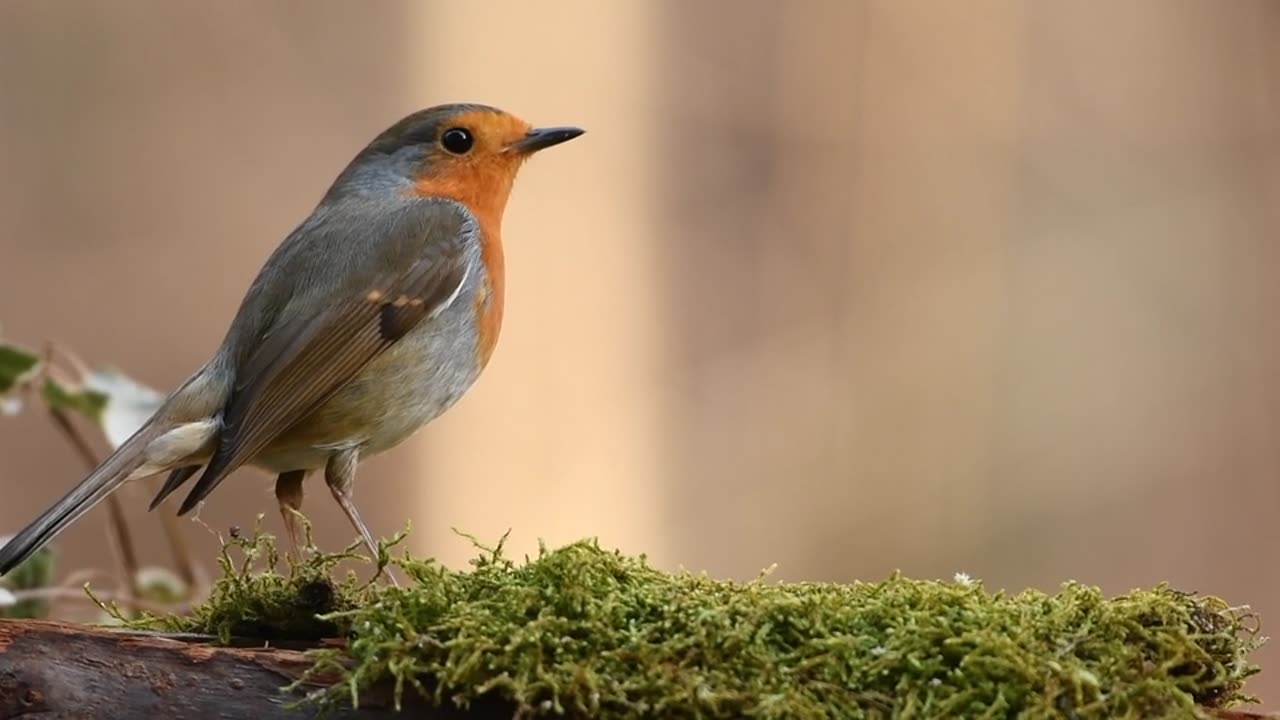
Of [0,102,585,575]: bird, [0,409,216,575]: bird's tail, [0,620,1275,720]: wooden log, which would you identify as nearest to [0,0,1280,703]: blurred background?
[0,102,585,575]: bird

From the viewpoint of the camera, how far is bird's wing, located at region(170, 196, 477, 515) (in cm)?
272

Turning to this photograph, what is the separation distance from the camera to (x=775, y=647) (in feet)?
6.11

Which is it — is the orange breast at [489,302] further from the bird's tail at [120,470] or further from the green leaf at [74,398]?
the green leaf at [74,398]

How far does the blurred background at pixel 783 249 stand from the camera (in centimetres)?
621

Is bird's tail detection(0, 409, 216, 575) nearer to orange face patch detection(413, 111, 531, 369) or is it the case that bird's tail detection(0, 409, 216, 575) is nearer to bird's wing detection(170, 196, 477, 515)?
bird's wing detection(170, 196, 477, 515)

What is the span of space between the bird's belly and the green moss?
0.89 metres

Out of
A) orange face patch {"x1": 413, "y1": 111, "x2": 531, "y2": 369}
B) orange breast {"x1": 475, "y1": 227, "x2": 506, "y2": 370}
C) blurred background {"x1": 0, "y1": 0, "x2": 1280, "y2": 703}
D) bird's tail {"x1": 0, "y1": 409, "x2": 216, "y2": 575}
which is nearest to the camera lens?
bird's tail {"x1": 0, "y1": 409, "x2": 216, "y2": 575}

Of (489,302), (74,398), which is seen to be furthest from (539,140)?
(74,398)

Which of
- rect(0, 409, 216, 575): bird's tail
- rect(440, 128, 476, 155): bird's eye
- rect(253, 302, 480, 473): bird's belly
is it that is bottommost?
rect(0, 409, 216, 575): bird's tail

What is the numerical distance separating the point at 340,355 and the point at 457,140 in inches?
28.6

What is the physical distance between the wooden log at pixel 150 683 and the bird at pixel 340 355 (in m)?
0.64

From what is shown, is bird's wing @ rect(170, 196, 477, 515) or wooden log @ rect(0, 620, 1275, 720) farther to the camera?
bird's wing @ rect(170, 196, 477, 515)

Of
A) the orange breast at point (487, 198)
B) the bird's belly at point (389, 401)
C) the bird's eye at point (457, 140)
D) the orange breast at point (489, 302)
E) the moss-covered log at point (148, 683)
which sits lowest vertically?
the moss-covered log at point (148, 683)

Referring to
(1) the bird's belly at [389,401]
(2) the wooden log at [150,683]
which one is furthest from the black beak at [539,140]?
(2) the wooden log at [150,683]
